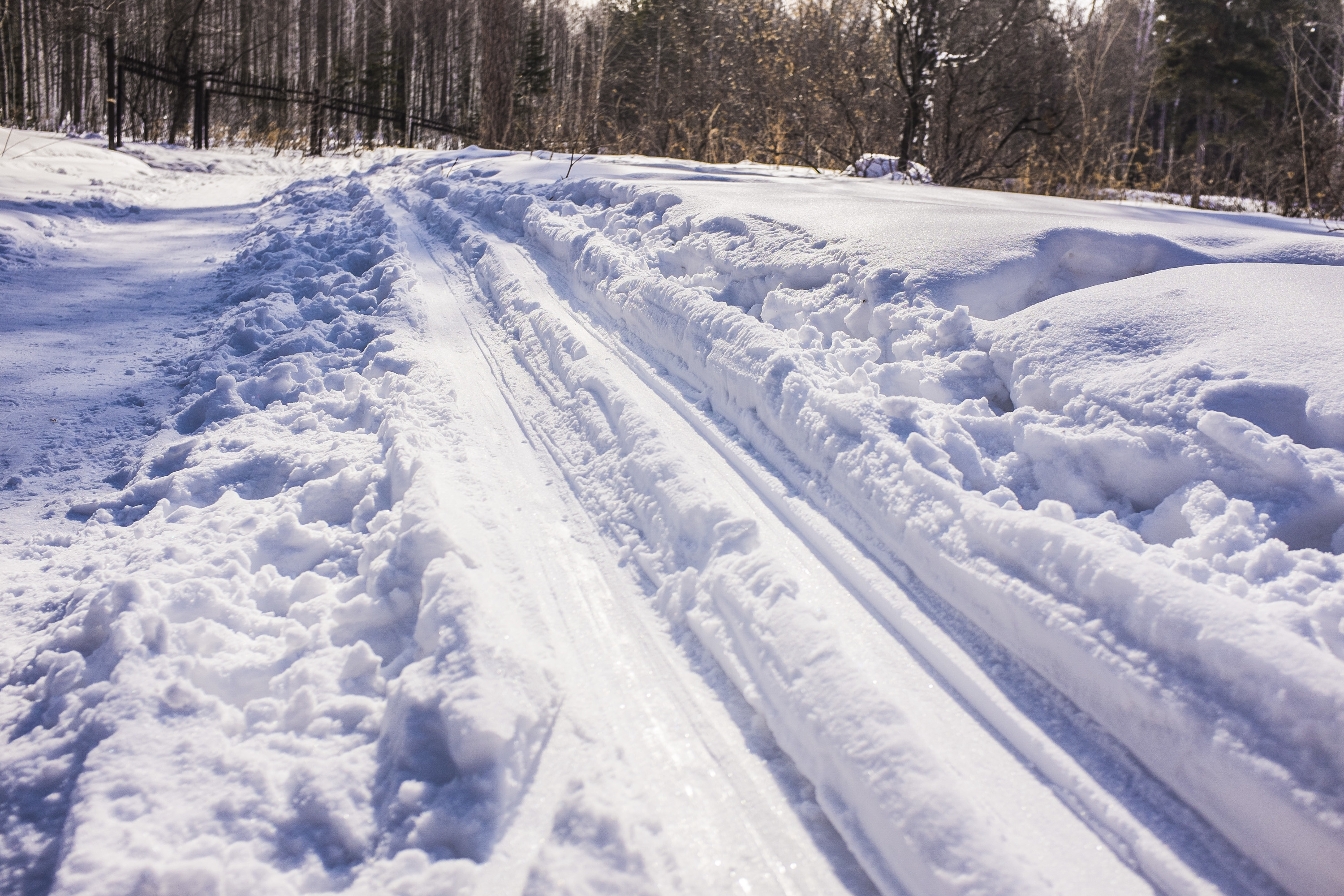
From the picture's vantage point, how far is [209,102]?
14.3 m

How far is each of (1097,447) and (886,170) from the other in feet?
21.7

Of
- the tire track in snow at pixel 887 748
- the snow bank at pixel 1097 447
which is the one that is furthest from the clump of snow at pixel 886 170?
the tire track in snow at pixel 887 748

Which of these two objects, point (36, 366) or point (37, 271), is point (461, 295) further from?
point (37, 271)

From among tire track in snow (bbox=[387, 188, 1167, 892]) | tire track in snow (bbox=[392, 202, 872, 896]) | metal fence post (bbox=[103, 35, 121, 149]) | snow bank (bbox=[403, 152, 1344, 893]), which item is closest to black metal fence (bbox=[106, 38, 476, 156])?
metal fence post (bbox=[103, 35, 121, 149])

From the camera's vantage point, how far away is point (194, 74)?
1367 centimetres

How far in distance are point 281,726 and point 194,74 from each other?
16585mm

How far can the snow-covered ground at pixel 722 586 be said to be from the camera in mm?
1249

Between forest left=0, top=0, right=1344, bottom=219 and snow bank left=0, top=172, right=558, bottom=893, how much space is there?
6.22 meters

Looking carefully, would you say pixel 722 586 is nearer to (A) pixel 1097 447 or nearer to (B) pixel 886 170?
(A) pixel 1097 447

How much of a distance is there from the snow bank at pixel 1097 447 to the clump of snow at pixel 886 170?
4161 millimetres

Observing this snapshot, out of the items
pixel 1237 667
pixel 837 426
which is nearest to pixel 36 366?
pixel 837 426

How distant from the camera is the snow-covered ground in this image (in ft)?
4.10

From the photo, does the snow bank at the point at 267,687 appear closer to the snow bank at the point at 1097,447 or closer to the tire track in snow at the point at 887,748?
the tire track in snow at the point at 887,748

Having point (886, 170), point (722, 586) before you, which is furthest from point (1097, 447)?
point (886, 170)
